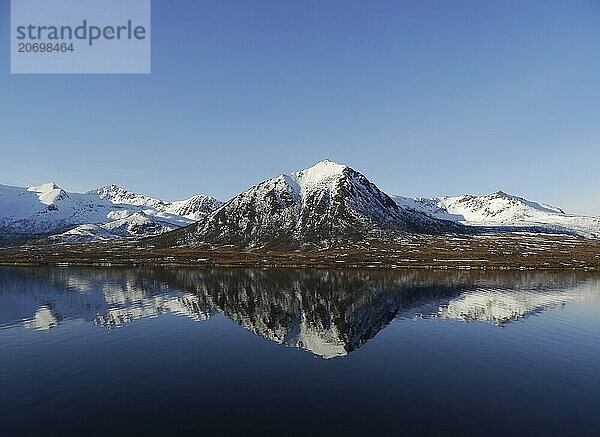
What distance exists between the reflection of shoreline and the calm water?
581 mm

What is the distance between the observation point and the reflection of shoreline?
60.7 metres

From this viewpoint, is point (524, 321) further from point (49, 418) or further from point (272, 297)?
point (49, 418)

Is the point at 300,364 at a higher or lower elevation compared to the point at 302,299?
higher

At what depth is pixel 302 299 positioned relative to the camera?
84125mm

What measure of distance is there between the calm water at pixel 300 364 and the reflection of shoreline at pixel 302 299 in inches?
22.9

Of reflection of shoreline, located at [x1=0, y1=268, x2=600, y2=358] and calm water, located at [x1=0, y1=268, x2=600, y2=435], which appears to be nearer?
calm water, located at [x1=0, y1=268, x2=600, y2=435]

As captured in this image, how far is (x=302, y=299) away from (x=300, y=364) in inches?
1665

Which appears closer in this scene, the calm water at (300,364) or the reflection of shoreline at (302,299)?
the calm water at (300,364)

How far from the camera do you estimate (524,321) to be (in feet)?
207

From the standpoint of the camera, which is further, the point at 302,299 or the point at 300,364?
the point at 302,299

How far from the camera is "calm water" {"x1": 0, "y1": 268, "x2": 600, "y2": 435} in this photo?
28891 mm

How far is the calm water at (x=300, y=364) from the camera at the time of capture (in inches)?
1137

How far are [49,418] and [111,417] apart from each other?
4.62 metres

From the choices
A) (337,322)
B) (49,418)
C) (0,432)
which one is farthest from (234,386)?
(337,322)
